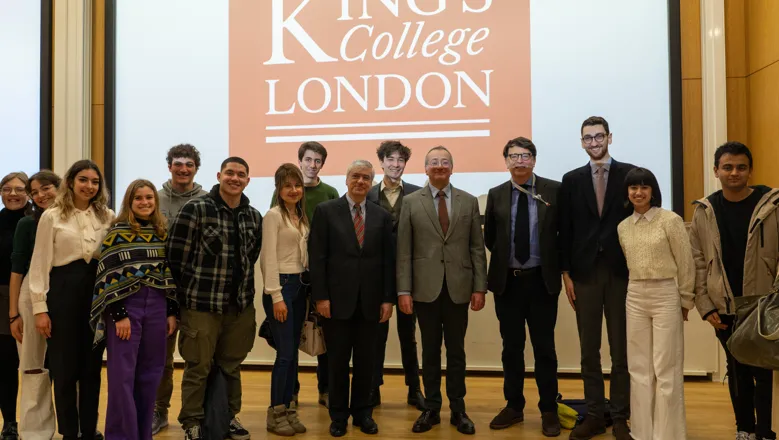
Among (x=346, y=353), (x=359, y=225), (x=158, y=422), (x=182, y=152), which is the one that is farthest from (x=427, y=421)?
(x=182, y=152)

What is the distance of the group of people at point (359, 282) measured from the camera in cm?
298

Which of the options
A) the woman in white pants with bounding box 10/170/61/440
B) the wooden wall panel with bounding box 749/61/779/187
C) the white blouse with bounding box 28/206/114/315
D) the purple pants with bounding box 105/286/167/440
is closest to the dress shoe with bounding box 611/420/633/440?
the purple pants with bounding box 105/286/167/440

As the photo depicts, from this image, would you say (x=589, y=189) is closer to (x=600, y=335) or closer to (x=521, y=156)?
(x=521, y=156)

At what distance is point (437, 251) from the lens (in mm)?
3510

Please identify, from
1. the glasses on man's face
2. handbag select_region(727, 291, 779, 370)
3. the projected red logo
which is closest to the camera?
handbag select_region(727, 291, 779, 370)

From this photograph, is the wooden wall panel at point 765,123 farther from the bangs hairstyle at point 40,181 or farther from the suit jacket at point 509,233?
the bangs hairstyle at point 40,181

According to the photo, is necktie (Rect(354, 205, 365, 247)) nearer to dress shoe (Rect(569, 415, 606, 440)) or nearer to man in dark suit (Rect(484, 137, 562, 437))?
man in dark suit (Rect(484, 137, 562, 437))

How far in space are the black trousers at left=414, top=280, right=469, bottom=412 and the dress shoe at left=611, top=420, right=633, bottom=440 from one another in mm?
833

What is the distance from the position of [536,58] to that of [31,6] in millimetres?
4719

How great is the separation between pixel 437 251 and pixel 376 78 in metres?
2.36

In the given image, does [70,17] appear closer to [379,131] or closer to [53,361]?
[379,131]

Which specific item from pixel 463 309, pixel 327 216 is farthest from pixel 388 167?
pixel 463 309

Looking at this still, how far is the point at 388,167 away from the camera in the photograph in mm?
4078

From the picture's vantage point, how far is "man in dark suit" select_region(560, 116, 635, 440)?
10.9ft
